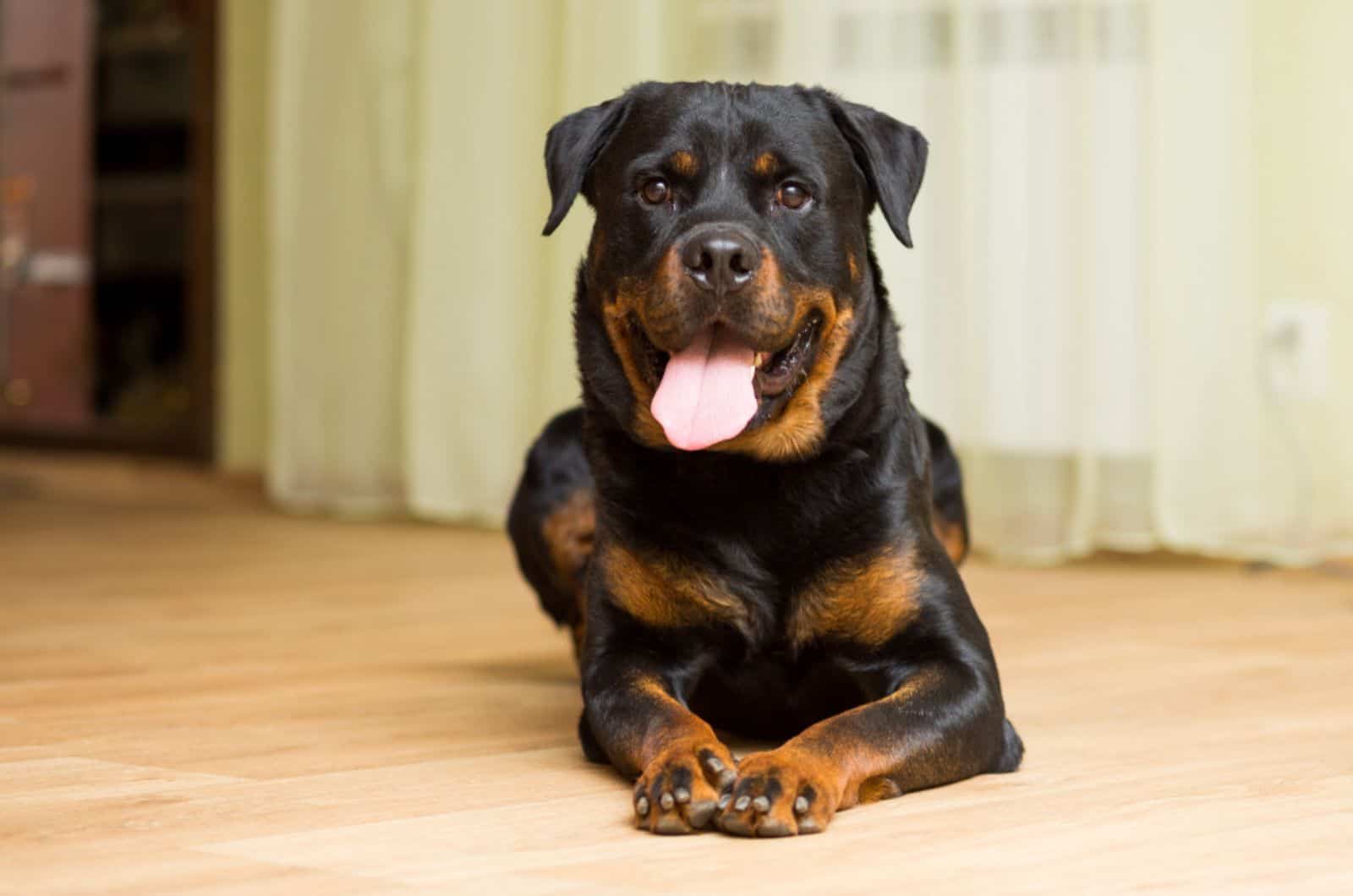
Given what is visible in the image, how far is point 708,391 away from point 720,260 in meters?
0.16

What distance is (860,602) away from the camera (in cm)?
220

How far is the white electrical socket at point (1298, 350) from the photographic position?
4215 mm

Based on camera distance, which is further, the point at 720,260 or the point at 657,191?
the point at 657,191

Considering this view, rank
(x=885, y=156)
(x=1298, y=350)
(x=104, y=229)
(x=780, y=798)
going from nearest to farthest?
(x=780, y=798), (x=885, y=156), (x=1298, y=350), (x=104, y=229)

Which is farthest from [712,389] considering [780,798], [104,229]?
[104,229]

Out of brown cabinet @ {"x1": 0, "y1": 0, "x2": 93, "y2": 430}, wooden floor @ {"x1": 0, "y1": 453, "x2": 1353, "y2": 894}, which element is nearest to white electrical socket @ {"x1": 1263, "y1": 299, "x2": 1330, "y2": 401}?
wooden floor @ {"x1": 0, "y1": 453, "x2": 1353, "y2": 894}

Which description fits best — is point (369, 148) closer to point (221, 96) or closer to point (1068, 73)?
point (221, 96)

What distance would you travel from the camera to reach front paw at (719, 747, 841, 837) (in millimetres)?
1828

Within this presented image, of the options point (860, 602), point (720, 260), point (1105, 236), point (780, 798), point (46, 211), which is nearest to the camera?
point (780, 798)

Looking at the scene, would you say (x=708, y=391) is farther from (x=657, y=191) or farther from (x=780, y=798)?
(x=780, y=798)

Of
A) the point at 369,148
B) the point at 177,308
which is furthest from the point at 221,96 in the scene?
the point at 369,148

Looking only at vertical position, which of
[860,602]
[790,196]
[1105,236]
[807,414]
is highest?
[790,196]

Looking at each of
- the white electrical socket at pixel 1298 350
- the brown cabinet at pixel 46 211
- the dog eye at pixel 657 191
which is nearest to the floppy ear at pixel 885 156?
the dog eye at pixel 657 191

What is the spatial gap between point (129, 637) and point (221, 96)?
13.6 ft
